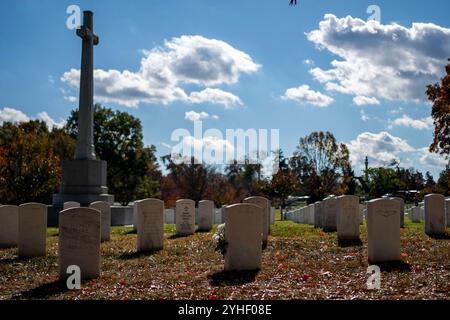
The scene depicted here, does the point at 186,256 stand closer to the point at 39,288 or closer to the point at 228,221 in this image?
the point at 228,221

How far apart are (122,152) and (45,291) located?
41032 mm

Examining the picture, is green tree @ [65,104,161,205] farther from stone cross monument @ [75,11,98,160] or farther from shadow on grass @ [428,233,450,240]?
shadow on grass @ [428,233,450,240]

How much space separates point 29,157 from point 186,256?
84.3ft

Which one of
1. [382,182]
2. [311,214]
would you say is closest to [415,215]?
[311,214]

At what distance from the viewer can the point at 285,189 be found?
39.9m

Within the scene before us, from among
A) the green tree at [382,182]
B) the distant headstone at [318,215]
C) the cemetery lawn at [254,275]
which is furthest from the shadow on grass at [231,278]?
the green tree at [382,182]

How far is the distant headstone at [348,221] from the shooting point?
15781 millimetres

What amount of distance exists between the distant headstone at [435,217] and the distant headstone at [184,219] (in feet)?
28.2

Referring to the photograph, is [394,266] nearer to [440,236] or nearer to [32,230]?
[440,236]

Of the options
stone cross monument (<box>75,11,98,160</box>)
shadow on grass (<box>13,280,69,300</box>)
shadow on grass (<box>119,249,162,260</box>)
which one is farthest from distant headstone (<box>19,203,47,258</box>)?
stone cross monument (<box>75,11,98,160</box>)

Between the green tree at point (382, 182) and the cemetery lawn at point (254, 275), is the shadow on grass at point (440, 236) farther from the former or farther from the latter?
the green tree at point (382, 182)

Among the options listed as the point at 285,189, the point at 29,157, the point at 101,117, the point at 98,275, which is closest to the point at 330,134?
the point at 285,189

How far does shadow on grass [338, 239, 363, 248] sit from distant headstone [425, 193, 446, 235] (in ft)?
10.3

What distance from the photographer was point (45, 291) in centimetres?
989
